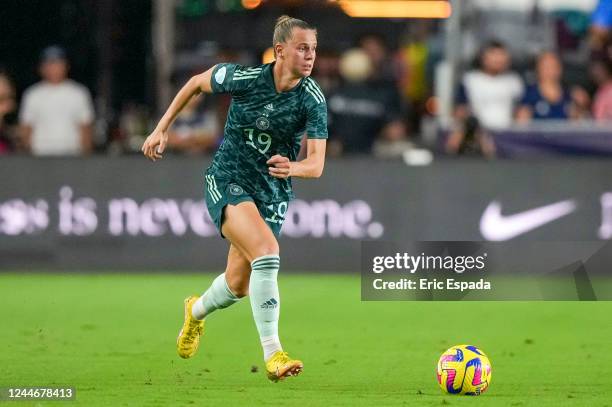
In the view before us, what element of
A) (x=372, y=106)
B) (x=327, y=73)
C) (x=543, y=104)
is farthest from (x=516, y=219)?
(x=327, y=73)

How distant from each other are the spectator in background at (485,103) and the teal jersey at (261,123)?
739 centimetres

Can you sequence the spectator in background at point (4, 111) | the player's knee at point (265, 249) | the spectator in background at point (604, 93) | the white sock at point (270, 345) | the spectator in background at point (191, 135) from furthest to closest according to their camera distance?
1. the spectator in background at point (191, 135)
2. the spectator in background at point (604, 93)
3. the spectator in background at point (4, 111)
4. the player's knee at point (265, 249)
5. the white sock at point (270, 345)

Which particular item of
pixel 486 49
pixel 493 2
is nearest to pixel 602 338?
pixel 486 49

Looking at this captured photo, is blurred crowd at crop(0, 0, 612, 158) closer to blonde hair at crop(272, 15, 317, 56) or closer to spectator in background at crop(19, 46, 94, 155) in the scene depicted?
spectator in background at crop(19, 46, 94, 155)

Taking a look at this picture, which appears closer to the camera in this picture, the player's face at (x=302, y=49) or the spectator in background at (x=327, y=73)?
the player's face at (x=302, y=49)

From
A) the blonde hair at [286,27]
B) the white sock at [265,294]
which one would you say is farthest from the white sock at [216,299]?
the blonde hair at [286,27]

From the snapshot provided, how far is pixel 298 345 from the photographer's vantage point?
1091 cm

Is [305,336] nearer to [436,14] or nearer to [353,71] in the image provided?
[353,71]

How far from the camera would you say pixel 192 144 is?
17.7 metres

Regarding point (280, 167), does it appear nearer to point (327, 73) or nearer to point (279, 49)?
point (279, 49)

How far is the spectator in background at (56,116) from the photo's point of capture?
16531 mm

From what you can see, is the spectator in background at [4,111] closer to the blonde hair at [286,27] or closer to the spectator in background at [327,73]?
the spectator in background at [327,73]

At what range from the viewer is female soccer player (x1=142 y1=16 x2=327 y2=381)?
8.82m

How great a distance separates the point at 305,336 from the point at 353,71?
578 cm
